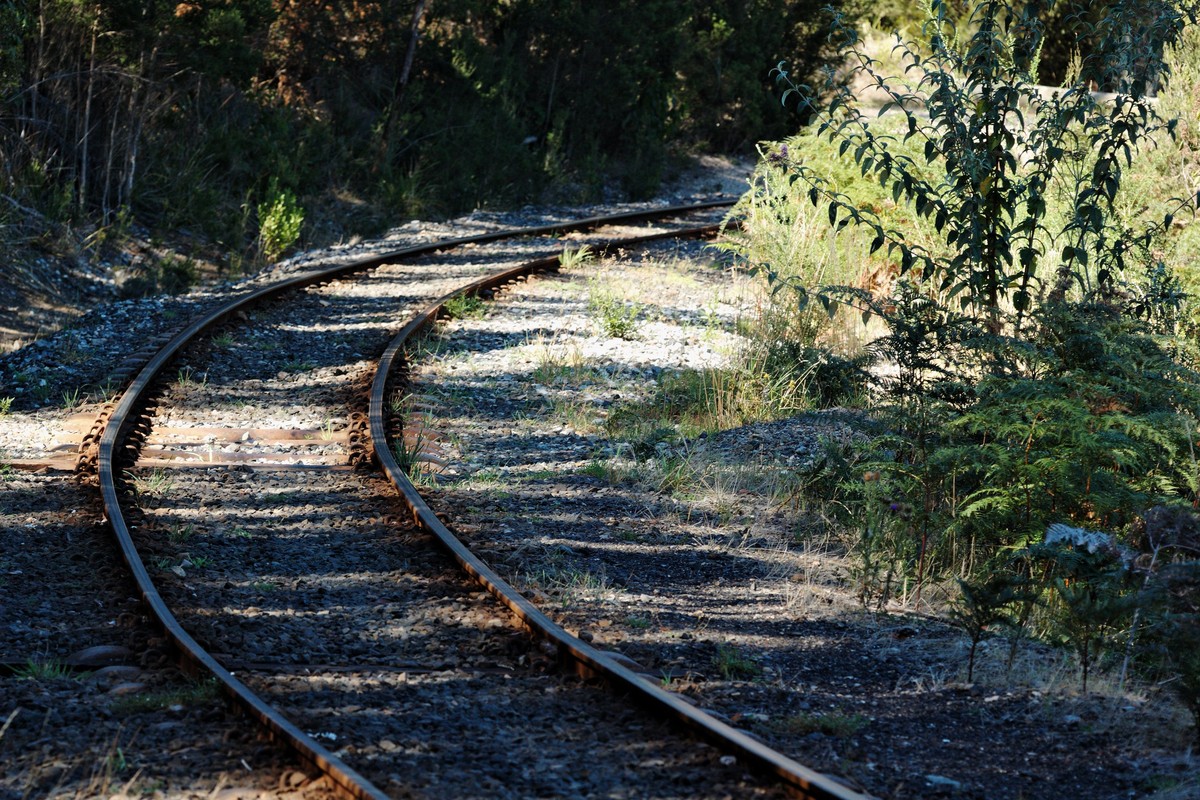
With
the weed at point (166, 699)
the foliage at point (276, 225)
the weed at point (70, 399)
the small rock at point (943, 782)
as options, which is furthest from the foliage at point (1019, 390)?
the foliage at point (276, 225)

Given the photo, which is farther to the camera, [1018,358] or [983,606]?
[1018,358]

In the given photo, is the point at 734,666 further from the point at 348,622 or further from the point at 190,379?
the point at 190,379

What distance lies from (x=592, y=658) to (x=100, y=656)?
6.37ft

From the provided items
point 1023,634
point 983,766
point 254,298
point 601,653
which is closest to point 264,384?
point 254,298

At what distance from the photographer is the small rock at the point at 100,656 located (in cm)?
477

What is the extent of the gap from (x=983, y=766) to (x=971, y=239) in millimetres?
3501

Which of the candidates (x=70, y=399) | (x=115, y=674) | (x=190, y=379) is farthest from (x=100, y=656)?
(x=190, y=379)

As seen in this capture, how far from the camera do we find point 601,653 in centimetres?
483

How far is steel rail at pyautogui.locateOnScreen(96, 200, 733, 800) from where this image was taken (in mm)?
3885

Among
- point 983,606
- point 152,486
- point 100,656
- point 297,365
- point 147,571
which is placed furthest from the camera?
point 297,365

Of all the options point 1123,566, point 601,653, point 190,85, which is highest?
point 190,85

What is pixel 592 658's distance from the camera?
473cm

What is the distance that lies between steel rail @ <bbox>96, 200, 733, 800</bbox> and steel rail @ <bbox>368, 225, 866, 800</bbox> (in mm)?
1125

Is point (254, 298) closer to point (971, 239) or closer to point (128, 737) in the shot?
point (971, 239)
